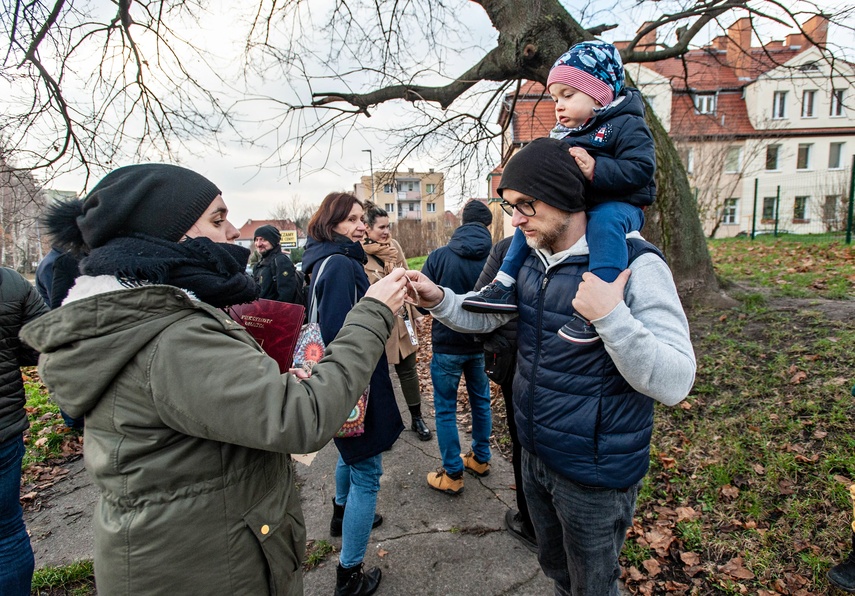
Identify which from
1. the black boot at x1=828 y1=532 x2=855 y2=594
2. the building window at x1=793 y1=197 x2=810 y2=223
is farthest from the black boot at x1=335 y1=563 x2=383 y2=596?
the building window at x1=793 y1=197 x2=810 y2=223

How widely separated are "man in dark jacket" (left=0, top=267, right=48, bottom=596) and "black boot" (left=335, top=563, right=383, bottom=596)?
154 cm

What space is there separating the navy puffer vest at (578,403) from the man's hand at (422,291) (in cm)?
46

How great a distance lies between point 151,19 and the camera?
555 cm

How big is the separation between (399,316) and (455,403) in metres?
0.81

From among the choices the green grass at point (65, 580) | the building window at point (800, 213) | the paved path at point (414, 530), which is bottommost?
the green grass at point (65, 580)

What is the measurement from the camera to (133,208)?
1207 millimetres

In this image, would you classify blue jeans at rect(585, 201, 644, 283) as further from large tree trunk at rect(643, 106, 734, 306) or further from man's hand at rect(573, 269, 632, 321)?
large tree trunk at rect(643, 106, 734, 306)

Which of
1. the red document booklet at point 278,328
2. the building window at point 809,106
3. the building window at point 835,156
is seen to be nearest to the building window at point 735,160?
the building window at point 809,106

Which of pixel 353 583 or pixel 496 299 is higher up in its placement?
pixel 496 299

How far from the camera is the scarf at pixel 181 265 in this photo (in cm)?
114

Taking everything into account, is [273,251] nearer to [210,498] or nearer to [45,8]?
[45,8]

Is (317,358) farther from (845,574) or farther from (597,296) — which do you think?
(845,574)

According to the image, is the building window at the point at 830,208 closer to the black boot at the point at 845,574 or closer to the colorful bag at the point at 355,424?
the black boot at the point at 845,574

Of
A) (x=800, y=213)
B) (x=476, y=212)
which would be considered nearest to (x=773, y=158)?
(x=800, y=213)
